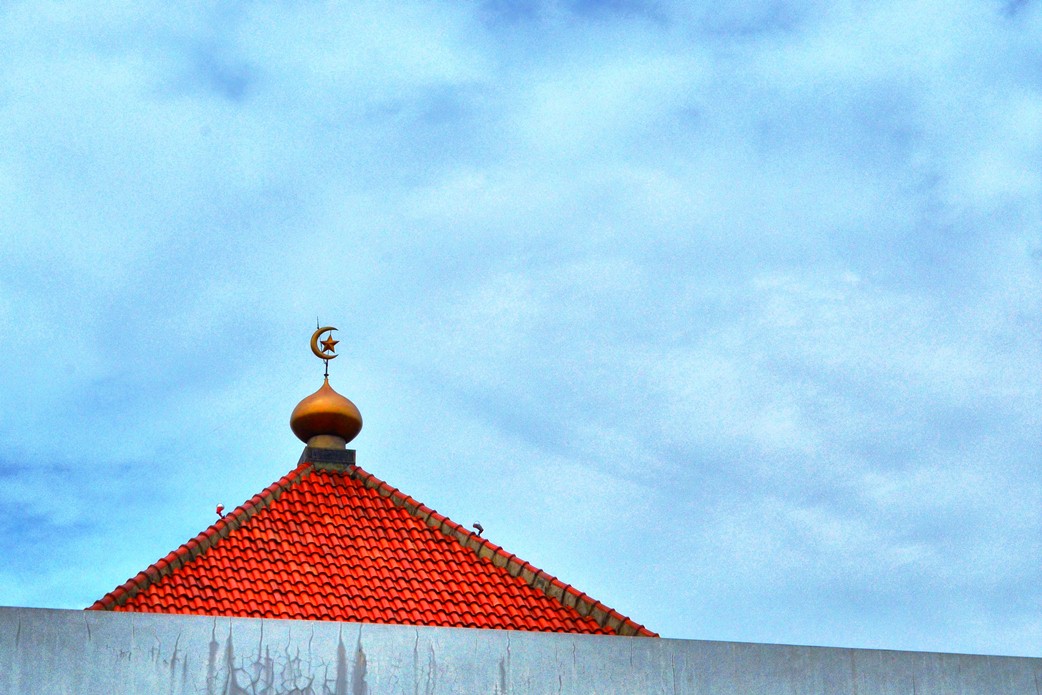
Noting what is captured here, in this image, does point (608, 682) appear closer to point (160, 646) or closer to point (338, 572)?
point (160, 646)

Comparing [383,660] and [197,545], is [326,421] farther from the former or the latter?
[383,660]

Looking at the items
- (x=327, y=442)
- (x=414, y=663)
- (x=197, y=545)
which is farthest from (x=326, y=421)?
(x=414, y=663)

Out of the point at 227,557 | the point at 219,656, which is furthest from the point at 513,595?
the point at 219,656

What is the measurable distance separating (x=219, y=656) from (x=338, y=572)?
17.3 feet

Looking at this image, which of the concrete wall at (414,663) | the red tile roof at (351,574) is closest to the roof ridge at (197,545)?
the red tile roof at (351,574)

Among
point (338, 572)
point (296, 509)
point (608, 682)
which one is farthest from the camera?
point (296, 509)

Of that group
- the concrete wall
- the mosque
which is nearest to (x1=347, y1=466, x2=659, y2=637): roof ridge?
the mosque

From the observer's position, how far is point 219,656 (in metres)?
9.88

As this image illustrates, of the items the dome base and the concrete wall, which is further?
the dome base

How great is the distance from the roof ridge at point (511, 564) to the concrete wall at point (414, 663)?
4.06 meters

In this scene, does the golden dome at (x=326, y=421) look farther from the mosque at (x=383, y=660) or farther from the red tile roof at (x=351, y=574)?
the mosque at (x=383, y=660)

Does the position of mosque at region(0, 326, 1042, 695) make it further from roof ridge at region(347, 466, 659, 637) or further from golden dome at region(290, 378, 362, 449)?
golden dome at region(290, 378, 362, 449)

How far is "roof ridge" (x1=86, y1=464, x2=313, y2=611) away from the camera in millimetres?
14328

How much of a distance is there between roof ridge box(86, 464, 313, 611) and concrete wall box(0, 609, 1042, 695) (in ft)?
12.9
